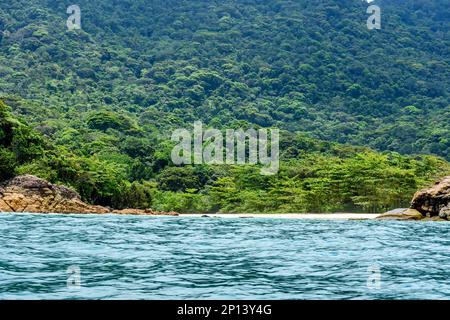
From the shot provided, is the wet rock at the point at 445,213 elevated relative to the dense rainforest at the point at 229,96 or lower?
lower

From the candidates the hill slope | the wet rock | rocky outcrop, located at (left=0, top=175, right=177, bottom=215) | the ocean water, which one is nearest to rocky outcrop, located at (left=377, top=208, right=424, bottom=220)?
the wet rock

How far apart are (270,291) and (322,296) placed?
35.3 inches

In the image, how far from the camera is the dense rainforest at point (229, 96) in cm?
4825

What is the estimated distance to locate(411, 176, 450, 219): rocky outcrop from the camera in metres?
34.0

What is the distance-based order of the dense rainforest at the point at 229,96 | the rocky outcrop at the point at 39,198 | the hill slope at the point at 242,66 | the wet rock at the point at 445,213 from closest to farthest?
1. the wet rock at the point at 445,213
2. the rocky outcrop at the point at 39,198
3. the dense rainforest at the point at 229,96
4. the hill slope at the point at 242,66

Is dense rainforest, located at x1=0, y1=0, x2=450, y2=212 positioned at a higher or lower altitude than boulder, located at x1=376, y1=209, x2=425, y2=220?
higher

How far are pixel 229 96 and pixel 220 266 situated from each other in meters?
100

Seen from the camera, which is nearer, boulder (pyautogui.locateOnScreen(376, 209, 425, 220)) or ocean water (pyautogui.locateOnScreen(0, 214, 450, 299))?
ocean water (pyautogui.locateOnScreen(0, 214, 450, 299))

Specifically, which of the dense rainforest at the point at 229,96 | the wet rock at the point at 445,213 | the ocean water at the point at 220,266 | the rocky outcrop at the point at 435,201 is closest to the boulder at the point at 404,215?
the rocky outcrop at the point at 435,201

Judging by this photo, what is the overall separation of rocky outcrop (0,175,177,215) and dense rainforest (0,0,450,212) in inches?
108

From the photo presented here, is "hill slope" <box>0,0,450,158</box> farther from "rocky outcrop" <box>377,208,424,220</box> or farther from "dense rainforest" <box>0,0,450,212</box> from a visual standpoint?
"rocky outcrop" <box>377,208,424,220</box>

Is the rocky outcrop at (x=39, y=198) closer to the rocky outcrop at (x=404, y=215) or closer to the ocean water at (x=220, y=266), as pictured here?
the rocky outcrop at (x=404, y=215)

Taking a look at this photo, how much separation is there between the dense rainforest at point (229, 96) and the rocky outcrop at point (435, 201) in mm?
8147

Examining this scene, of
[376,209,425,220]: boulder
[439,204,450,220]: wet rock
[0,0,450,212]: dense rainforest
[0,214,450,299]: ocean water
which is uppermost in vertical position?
[0,0,450,212]: dense rainforest
